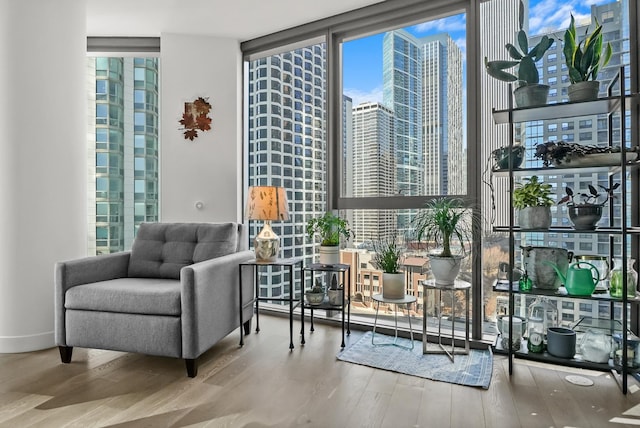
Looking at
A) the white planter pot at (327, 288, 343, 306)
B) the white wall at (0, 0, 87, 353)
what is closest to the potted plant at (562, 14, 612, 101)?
the white planter pot at (327, 288, 343, 306)

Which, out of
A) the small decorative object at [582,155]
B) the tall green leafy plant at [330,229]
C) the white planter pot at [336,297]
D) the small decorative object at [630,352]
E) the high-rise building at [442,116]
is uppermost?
the high-rise building at [442,116]

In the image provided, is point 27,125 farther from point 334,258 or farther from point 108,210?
point 334,258

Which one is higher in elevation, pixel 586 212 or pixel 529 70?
pixel 529 70

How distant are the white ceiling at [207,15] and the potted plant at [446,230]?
164 centimetres

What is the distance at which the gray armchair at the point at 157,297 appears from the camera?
2.19 m

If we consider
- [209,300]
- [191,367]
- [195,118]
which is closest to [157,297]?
[209,300]

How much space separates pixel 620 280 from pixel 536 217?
19.7 inches

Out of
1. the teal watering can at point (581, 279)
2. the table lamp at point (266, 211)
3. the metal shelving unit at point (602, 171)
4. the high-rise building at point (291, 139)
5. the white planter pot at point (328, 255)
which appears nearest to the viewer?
the metal shelving unit at point (602, 171)

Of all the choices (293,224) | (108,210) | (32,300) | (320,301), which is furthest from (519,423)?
(108,210)

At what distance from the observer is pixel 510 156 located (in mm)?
2254

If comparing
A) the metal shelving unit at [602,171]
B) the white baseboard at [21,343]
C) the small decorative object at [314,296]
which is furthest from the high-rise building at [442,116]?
the white baseboard at [21,343]

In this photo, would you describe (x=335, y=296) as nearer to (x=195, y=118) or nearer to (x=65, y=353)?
(x=65, y=353)

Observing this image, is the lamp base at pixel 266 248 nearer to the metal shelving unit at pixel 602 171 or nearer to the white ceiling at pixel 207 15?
the metal shelving unit at pixel 602 171

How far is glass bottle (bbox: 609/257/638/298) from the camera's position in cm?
207
